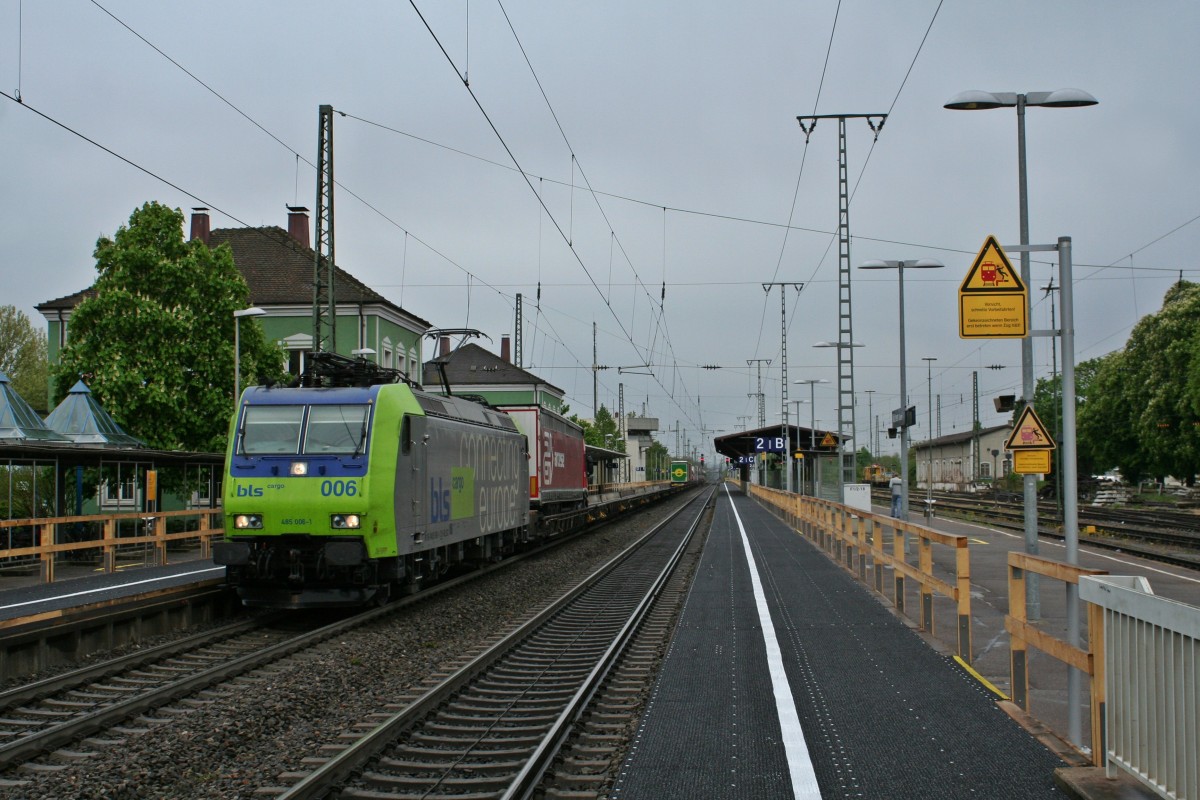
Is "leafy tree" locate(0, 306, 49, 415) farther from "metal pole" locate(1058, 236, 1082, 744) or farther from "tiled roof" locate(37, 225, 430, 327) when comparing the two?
"metal pole" locate(1058, 236, 1082, 744)

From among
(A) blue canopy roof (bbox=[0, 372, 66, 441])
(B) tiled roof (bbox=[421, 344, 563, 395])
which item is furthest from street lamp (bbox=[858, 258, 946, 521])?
(B) tiled roof (bbox=[421, 344, 563, 395])

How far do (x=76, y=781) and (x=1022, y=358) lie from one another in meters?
10.4

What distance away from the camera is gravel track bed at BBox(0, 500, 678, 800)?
6465mm

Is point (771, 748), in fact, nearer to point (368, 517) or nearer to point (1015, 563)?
point (1015, 563)

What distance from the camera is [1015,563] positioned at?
7.20 m

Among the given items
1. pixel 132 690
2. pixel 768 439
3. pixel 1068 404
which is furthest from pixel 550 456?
pixel 768 439

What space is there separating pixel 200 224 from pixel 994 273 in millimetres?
40901

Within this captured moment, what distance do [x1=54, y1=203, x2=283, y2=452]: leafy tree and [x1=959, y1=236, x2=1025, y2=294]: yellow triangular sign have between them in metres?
23.0

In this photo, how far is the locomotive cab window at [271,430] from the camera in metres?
13.2

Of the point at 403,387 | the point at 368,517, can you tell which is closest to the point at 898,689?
the point at 368,517

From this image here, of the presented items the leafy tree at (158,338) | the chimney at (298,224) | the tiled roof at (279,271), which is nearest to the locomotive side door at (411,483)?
the leafy tree at (158,338)

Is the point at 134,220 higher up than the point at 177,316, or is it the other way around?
the point at 134,220

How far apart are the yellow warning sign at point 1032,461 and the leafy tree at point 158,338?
2268 centimetres

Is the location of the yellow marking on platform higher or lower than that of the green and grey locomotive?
lower
